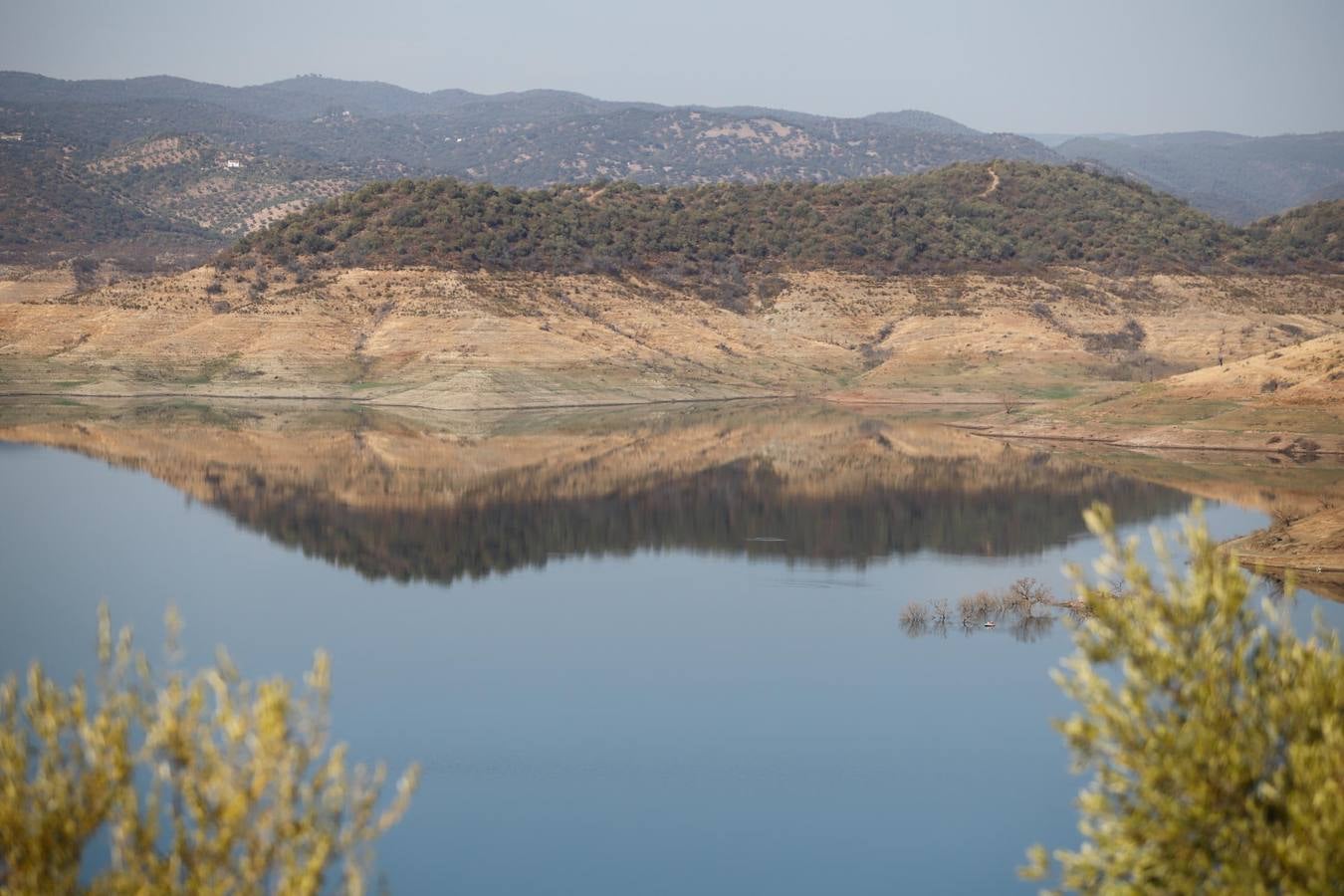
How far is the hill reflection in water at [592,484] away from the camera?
44125 mm

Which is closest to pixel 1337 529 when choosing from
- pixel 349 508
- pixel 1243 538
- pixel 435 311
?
pixel 1243 538

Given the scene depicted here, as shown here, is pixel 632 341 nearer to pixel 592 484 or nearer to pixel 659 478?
pixel 659 478

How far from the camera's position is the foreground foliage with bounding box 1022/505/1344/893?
11.3 meters

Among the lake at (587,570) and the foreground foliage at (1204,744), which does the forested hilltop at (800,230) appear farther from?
the foreground foliage at (1204,744)

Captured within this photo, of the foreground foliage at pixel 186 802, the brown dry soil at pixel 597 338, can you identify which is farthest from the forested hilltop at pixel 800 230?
the foreground foliage at pixel 186 802

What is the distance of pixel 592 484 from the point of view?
176ft

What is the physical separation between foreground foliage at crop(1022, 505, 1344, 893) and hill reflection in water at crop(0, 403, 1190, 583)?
2861 centimetres

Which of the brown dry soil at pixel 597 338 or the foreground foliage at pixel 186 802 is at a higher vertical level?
the foreground foliage at pixel 186 802

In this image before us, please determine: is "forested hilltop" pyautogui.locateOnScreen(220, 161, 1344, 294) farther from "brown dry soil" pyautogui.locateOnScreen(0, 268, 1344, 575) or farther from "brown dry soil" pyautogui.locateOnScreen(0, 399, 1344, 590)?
"brown dry soil" pyautogui.locateOnScreen(0, 399, 1344, 590)

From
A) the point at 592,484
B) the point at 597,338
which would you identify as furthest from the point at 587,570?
the point at 597,338

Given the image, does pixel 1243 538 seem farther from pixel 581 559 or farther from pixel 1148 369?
pixel 1148 369

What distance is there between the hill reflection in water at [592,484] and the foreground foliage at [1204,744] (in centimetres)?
2861

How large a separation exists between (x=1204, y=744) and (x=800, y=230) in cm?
10617

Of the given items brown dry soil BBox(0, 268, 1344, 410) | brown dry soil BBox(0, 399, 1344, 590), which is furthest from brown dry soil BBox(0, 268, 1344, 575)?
brown dry soil BBox(0, 399, 1344, 590)
